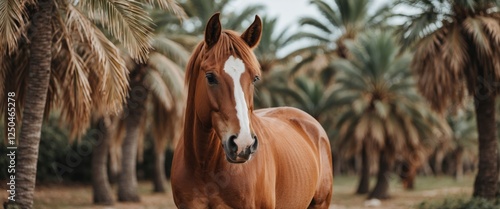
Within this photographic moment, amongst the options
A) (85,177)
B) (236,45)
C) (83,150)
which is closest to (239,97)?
(236,45)

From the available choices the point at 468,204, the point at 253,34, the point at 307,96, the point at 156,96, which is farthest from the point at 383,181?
the point at 253,34

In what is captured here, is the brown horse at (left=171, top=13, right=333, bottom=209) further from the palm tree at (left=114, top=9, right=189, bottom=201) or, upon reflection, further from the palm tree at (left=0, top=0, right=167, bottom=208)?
the palm tree at (left=114, top=9, right=189, bottom=201)

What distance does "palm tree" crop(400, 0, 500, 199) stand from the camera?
13.6 metres

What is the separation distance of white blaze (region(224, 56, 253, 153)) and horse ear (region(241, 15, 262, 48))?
14.9 inches

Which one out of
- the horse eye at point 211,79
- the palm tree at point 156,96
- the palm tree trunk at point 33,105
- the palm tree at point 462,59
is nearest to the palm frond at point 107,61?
the palm tree trunk at point 33,105

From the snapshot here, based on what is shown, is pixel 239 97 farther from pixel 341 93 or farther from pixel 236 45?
pixel 341 93

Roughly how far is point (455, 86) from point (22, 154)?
10.1 m

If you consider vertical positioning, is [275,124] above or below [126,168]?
above

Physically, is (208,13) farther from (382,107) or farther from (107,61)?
(107,61)

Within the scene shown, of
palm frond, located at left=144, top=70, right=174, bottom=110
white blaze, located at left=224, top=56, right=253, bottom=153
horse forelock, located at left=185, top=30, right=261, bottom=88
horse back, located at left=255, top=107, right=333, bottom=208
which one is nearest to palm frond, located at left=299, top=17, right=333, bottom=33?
palm frond, located at left=144, top=70, right=174, bottom=110

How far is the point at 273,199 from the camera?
4531 millimetres

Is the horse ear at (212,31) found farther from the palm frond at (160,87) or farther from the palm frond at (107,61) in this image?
the palm frond at (160,87)

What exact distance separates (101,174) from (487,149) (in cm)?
1173

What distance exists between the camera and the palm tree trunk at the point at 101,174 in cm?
1859
